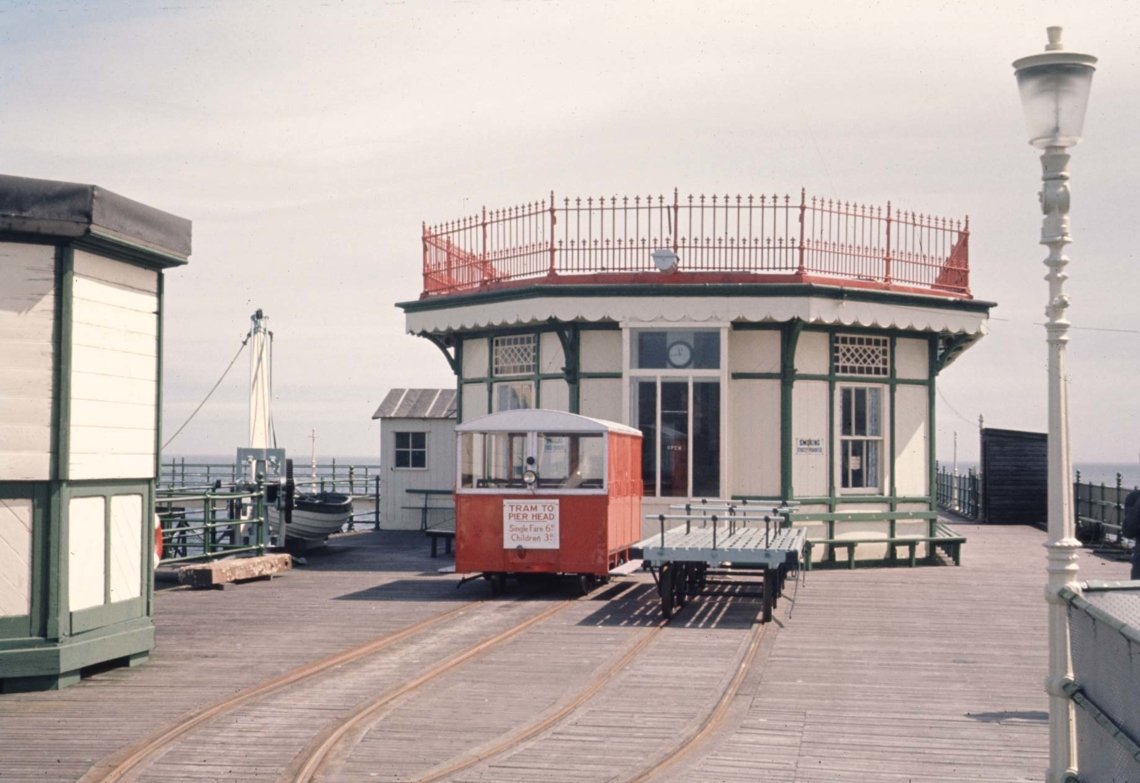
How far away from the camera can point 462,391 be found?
23891 millimetres

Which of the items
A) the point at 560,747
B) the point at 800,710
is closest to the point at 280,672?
the point at 560,747

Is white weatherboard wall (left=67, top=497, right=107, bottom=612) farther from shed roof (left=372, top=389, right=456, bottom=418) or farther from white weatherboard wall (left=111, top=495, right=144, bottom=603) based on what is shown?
shed roof (left=372, top=389, right=456, bottom=418)

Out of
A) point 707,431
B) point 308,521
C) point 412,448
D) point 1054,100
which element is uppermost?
point 1054,100

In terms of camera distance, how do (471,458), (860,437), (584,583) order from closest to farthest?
(584,583) < (471,458) < (860,437)

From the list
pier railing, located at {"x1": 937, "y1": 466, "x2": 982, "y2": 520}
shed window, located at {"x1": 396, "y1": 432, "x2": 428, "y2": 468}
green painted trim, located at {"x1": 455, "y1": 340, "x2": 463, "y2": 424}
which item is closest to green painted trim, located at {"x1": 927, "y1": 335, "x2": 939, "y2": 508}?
green painted trim, located at {"x1": 455, "y1": 340, "x2": 463, "y2": 424}

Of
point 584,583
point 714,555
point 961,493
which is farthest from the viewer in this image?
point 961,493

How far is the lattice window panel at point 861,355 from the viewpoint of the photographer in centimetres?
2184

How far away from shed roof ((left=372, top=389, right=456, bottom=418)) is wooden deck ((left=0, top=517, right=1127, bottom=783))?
1270 cm

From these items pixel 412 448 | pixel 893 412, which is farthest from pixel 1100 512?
pixel 412 448

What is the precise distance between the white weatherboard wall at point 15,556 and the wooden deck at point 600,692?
758 mm

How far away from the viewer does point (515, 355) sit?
23.0m

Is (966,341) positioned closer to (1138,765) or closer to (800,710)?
(800,710)

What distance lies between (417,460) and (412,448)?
0.31m

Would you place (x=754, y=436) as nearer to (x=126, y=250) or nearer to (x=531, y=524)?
(x=531, y=524)
